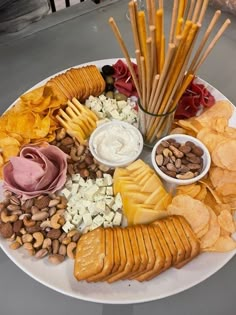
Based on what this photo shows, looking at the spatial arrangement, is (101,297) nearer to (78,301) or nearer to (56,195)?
(78,301)

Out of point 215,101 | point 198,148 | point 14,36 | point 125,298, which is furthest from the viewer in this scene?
point 14,36

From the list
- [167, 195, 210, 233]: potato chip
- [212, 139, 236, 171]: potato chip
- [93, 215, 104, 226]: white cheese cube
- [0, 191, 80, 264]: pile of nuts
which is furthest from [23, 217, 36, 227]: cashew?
[212, 139, 236, 171]: potato chip

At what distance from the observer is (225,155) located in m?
0.68

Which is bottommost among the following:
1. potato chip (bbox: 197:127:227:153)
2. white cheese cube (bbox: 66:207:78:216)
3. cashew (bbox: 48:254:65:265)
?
cashew (bbox: 48:254:65:265)

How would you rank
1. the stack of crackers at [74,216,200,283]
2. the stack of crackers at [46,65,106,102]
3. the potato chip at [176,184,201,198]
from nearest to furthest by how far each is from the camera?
the stack of crackers at [74,216,200,283] → the potato chip at [176,184,201,198] → the stack of crackers at [46,65,106,102]

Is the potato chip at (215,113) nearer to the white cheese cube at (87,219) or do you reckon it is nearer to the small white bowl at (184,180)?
the small white bowl at (184,180)

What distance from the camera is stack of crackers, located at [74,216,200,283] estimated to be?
562 mm

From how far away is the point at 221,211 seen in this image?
0.66 m

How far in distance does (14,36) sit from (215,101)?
1.79ft

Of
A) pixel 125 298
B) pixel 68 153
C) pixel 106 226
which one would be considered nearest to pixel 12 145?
pixel 68 153

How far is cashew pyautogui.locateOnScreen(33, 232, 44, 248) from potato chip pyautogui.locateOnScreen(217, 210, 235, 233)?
0.29m

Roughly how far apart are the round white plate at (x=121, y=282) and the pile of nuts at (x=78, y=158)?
0.16 meters

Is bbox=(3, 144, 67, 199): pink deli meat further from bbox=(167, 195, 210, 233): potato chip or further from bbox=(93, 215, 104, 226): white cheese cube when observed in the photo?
bbox=(167, 195, 210, 233): potato chip

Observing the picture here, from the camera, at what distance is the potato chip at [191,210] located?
0.62 metres
